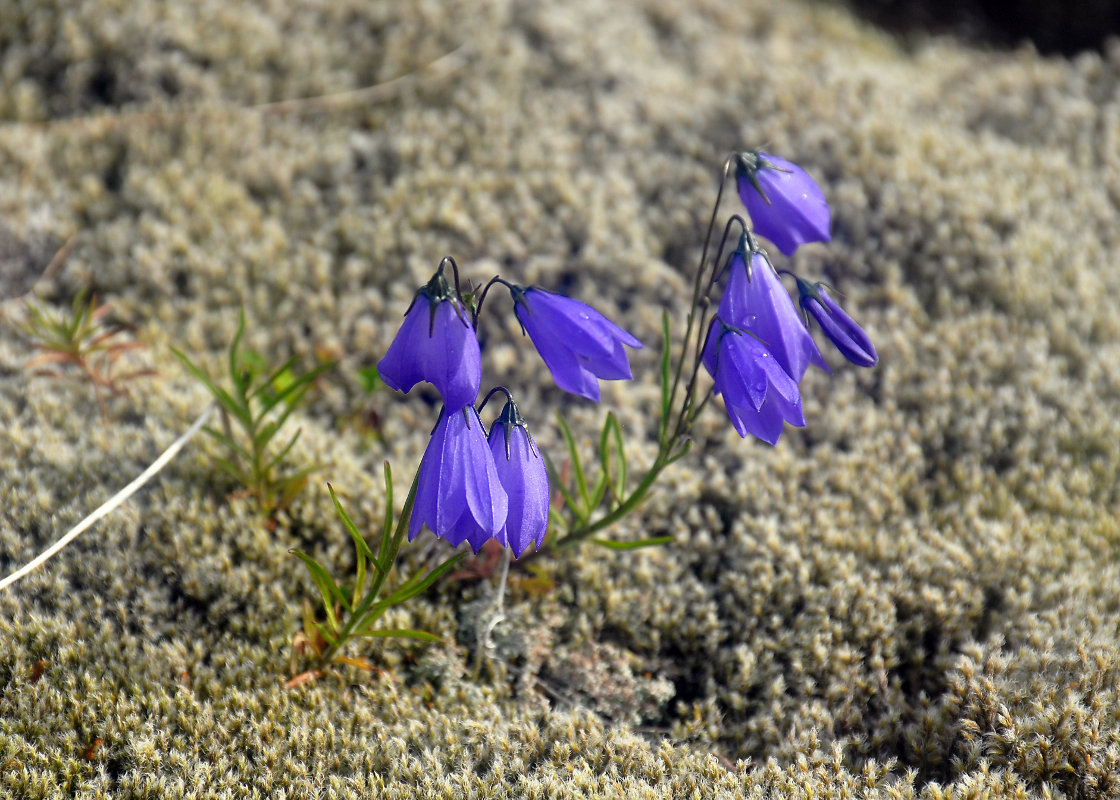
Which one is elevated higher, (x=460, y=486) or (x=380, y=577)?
(x=460, y=486)

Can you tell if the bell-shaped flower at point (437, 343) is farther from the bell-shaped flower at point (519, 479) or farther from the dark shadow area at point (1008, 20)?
the dark shadow area at point (1008, 20)

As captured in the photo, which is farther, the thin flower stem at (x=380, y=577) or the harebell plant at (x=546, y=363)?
the thin flower stem at (x=380, y=577)

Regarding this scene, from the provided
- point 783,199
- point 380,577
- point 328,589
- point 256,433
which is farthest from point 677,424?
point 256,433

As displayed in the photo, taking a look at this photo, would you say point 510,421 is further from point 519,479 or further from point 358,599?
point 358,599

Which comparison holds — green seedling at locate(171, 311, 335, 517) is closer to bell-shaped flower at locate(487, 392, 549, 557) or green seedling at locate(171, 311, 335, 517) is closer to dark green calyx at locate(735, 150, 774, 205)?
bell-shaped flower at locate(487, 392, 549, 557)

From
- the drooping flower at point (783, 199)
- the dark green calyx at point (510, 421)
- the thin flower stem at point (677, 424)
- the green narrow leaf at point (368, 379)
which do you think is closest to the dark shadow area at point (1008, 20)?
the thin flower stem at point (677, 424)

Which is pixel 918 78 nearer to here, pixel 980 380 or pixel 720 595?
pixel 980 380

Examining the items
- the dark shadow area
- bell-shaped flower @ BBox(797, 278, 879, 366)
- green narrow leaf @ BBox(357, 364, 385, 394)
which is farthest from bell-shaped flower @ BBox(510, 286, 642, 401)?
the dark shadow area
